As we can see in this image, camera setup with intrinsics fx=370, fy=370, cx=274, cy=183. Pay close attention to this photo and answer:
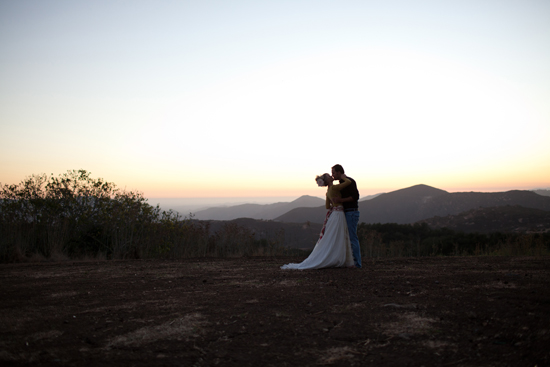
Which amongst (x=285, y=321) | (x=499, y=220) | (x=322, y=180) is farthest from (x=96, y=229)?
(x=499, y=220)

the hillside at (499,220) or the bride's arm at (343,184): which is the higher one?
the bride's arm at (343,184)

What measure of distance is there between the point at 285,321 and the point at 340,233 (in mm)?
4657

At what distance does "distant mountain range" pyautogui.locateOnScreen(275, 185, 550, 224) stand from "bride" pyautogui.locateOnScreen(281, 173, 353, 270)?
6245 centimetres

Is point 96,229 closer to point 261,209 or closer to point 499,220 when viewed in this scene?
point 499,220

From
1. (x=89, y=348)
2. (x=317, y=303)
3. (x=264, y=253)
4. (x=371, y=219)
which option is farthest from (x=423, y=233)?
(x=371, y=219)

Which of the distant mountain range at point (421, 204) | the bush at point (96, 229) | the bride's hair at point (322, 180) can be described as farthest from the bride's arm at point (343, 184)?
the distant mountain range at point (421, 204)

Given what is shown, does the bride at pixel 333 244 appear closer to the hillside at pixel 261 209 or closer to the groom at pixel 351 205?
the groom at pixel 351 205

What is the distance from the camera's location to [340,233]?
330 inches

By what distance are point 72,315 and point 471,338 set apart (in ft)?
14.0

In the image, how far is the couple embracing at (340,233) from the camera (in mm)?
8281

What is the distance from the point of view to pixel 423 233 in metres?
31.4

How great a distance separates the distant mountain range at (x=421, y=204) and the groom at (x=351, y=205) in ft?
205

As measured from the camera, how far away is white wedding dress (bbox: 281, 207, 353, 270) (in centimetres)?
827

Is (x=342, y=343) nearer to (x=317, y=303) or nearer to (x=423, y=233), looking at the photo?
(x=317, y=303)
